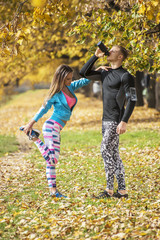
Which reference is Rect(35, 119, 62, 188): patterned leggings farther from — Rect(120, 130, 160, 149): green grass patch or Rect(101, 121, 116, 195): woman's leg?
Rect(120, 130, 160, 149): green grass patch

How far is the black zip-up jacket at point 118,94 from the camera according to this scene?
4.22 metres

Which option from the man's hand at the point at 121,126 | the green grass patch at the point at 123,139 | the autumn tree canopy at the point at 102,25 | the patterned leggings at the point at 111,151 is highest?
the autumn tree canopy at the point at 102,25

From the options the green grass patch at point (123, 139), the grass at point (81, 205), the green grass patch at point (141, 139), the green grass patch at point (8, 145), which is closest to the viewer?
the grass at point (81, 205)

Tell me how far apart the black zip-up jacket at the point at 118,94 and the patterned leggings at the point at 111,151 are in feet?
0.44

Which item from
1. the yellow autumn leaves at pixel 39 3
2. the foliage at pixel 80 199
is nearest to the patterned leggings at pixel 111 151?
the foliage at pixel 80 199

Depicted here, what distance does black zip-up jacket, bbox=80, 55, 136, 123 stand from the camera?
13.8 ft

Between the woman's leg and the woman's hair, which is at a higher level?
the woman's hair

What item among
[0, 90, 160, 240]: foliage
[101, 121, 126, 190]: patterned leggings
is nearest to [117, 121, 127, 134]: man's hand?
[101, 121, 126, 190]: patterned leggings

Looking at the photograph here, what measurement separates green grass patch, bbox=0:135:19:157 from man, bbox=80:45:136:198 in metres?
5.75

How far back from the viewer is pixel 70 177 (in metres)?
6.70

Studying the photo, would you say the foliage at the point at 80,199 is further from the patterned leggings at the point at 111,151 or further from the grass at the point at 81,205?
the patterned leggings at the point at 111,151

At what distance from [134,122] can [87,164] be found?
7.06 meters

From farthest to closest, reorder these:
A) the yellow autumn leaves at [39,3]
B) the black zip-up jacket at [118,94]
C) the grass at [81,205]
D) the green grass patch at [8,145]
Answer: the green grass patch at [8,145] < the yellow autumn leaves at [39,3] < the black zip-up jacket at [118,94] < the grass at [81,205]

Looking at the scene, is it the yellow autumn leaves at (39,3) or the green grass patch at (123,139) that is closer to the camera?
the yellow autumn leaves at (39,3)
